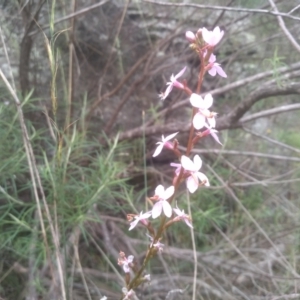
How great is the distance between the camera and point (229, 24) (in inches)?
91.0

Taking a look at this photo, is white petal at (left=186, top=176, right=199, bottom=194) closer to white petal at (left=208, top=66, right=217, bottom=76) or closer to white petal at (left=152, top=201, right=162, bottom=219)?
Answer: white petal at (left=152, top=201, right=162, bottom=219)

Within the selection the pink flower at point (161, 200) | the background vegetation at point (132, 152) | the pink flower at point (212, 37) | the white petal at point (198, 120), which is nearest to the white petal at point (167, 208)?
the pink flower at point (161, 200)

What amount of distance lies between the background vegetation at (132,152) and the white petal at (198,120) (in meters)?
Result: 0.46

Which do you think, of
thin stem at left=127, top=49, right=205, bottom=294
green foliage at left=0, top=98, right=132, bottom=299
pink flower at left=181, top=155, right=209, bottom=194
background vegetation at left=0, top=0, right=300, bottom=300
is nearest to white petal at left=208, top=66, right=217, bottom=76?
thin stem at left=127, top=49, right=205, bottom=294

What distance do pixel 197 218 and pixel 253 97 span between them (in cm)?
45

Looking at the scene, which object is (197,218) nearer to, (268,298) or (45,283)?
(268,298)

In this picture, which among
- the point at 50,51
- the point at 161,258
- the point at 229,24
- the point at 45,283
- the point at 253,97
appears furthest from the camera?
the point at 229,24

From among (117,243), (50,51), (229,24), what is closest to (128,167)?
(117,243)

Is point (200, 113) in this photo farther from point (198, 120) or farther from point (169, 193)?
point (169, 193)

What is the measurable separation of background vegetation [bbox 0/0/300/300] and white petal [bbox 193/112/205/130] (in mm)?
461

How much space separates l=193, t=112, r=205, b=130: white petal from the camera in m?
0.91

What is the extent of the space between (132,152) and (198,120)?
1.34 m

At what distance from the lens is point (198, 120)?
0.91 m

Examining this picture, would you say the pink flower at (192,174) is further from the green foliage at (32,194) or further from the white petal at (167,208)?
the green foliage at (32,194)
